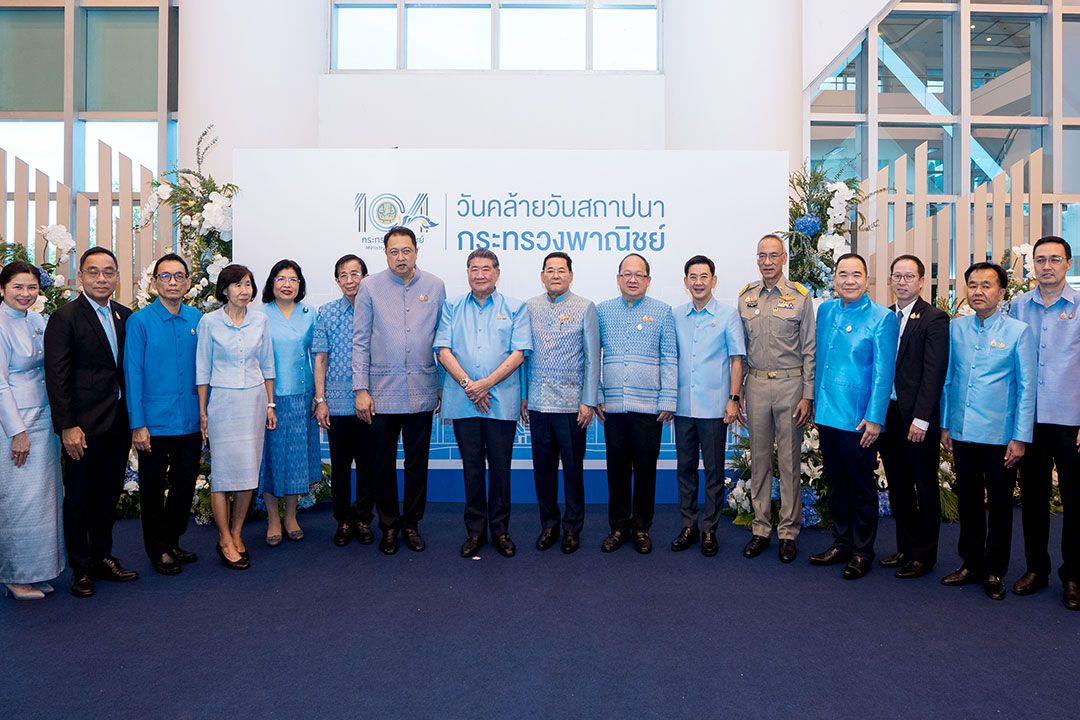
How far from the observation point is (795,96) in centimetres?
683

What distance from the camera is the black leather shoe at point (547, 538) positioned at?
12.7 feet

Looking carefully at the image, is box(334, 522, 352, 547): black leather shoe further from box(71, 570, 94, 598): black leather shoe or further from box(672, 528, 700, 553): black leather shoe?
box(672, 528, 700, 553): black leather shoe

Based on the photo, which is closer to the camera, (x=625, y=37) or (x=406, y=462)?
(x=406, y=462)

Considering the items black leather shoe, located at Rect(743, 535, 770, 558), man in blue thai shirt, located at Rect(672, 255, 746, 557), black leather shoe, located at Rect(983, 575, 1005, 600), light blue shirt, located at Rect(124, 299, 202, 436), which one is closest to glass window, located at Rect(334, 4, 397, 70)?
light blue shirt, located at Rect(124, 299, 202, 436)

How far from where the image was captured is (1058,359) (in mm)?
3105

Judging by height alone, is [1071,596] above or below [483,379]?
below

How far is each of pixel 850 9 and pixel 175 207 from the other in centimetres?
551

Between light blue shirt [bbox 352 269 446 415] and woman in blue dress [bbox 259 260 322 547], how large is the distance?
0.39 metres

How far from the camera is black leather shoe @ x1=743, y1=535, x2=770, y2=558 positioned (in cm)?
379

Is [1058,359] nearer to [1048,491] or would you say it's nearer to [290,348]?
[1048,491]

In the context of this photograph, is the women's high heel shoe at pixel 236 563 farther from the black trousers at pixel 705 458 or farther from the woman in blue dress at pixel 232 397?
the black trousers at pixel 705 458

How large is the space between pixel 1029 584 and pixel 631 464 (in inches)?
70.8

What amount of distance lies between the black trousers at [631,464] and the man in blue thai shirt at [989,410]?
1.33 m

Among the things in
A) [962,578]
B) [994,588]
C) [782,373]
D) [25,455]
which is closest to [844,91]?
[782,373]
